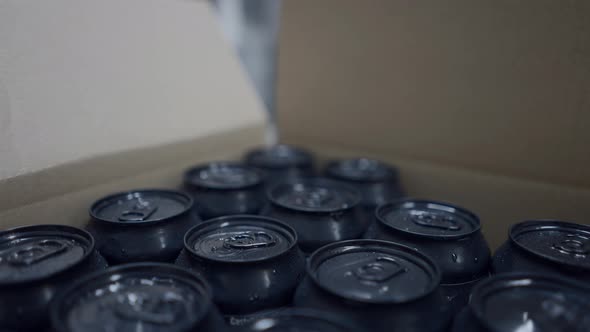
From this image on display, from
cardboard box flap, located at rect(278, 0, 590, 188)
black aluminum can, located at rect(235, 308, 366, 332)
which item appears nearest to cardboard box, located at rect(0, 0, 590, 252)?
cardboard box flap, located at rect(278, 0, 590, 188)

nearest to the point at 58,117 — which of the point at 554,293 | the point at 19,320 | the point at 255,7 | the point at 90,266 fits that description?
the point at 90,266

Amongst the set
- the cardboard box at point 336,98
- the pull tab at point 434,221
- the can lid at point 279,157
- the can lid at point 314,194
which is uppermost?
the cardboard box at point 336,98

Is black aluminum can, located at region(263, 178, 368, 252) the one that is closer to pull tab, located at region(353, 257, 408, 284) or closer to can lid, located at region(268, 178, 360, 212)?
can lid, located at region(268, 178, 360, 212)

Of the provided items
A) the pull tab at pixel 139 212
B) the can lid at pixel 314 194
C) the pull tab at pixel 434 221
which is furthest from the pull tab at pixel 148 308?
the pull tab at pixel 434 221

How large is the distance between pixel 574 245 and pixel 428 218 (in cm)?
37

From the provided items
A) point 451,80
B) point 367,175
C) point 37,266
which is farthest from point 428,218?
point 37,266

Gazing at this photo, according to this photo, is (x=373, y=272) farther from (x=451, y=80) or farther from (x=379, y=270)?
(x=451, y=80)

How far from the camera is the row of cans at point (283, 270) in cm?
93

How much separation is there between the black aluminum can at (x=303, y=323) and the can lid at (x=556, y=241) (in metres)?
0.54

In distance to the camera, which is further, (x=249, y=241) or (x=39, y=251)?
(x=249, y=241)

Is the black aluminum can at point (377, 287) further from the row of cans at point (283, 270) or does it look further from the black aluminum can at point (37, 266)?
the black aluminum can at point (37, 266)

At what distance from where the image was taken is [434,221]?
1396 mm

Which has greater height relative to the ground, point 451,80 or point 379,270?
point 451,80

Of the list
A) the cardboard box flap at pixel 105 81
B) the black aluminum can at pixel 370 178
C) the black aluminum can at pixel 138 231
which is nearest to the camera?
the black aluminum can at pixel 138 231
